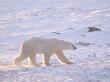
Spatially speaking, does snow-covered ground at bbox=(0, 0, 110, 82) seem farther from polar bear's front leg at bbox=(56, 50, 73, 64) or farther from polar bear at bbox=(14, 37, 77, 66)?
polar bear at bbox=(14, 37, 77, 66)

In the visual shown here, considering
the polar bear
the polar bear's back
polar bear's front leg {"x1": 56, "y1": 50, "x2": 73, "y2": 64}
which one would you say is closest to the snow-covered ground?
polar bear's front leg {"x1": 56, "y1": 50, "x2": 73, "y2": 64}

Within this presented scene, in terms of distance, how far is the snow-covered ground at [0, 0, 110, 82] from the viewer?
10.4 meters

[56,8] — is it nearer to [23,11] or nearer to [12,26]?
[23,11]

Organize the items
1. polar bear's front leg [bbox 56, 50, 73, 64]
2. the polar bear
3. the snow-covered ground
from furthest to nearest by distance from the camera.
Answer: polar bear's front leg [bbox 56, 50, 73, 64], the polar bear, the snow-covered ground

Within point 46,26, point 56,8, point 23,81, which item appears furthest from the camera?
point 56,8

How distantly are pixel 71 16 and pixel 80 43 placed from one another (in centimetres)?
1254

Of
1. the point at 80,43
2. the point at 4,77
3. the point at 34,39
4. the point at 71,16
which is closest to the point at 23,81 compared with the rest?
the point at 4,77

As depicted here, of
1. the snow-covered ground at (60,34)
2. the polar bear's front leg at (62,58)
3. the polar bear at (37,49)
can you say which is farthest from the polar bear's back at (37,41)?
the snow-covered ground at (60,34)

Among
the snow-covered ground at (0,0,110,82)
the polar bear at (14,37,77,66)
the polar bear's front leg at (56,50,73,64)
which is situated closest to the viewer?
the snow-covered ground at (0,0,110,82)

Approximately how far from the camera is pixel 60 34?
24625 millimetres

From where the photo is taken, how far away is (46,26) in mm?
A: 28531

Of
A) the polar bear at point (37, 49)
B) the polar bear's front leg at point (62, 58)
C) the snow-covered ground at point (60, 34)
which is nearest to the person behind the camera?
the snow-covered ground at point (60, 34)

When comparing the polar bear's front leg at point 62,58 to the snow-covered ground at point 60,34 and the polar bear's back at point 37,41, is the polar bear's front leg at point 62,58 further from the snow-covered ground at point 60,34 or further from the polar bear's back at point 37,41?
the polar bear's back at point 37,41

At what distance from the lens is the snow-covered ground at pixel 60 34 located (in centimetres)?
1038
